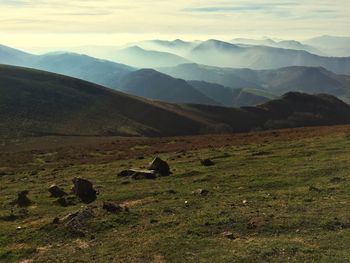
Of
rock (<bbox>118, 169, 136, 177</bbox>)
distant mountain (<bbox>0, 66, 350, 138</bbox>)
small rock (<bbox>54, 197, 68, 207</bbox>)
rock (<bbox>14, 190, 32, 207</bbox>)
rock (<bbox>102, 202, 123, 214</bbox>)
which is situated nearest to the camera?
rock (<bbox>102, 202, 123, 214</bbox>)

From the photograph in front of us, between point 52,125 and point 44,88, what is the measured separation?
5265 centimetres

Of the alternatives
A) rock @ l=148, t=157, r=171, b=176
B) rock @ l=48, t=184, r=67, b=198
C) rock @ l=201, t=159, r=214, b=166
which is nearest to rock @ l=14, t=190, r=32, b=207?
rock @ l=48, t=184, r=67, b=198

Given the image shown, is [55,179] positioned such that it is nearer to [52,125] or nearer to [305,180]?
[305,180]

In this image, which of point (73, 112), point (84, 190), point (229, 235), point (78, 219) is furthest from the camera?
point (73, 112)

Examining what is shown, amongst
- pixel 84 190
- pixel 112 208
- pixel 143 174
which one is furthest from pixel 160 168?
pixel 112 208

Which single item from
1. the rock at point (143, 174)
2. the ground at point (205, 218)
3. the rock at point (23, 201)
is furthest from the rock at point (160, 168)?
the rock at point (23, 201)

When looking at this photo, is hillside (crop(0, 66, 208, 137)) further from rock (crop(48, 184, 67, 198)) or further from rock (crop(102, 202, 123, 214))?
rock (crop(102, 202, 123, 214))

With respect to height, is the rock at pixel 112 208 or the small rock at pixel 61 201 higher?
the rock at pixel 112 208

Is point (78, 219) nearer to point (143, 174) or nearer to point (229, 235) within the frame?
point (229, 235)

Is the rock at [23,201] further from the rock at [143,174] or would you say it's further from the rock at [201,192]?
the rock at [201,192]

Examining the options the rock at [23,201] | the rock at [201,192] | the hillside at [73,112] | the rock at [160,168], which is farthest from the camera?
the hillside at [73,112]

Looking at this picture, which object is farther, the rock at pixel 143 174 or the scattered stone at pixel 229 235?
the rock at pixel 143 174

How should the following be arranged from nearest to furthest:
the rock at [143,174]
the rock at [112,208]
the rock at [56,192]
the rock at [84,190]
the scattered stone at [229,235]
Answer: the scattered stone at [229,235]
the rock at [112,208]
the rock at [84,190]
the rock at [56,192]
the rock at [143,174]

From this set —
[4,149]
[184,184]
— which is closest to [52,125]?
[4,149]
